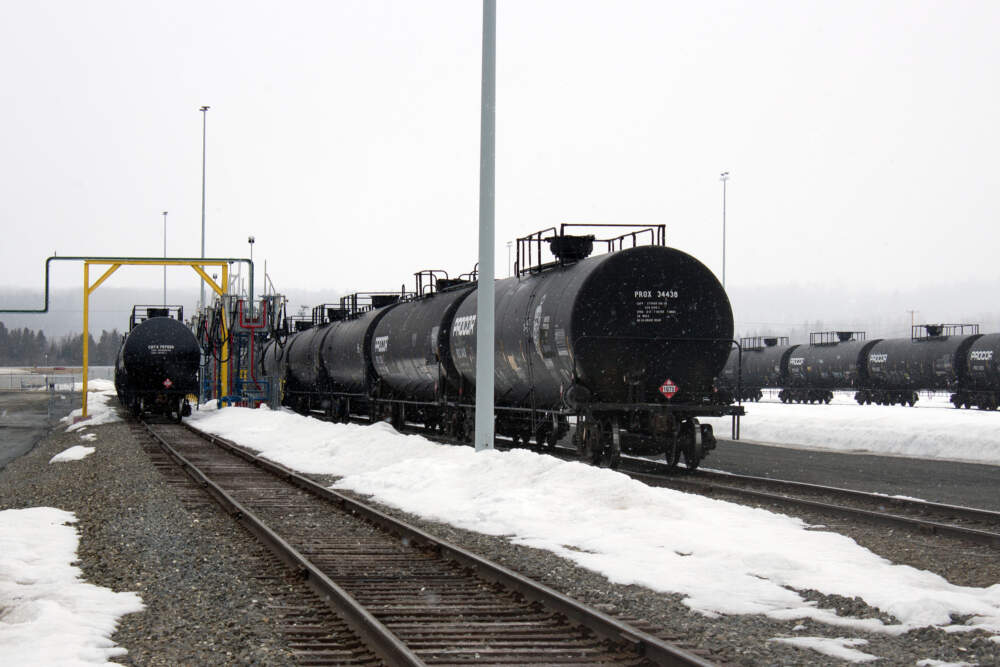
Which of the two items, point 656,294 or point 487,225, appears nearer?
point 487,225

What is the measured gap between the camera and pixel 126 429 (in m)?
32.0

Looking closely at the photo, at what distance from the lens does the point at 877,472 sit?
18453mm

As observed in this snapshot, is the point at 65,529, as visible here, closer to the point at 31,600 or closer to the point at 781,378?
the point at 31,600

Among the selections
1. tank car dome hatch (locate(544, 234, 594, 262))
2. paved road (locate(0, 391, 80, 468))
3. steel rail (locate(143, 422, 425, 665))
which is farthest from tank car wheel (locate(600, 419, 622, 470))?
paved road (locate(0, 391, 80, 468))

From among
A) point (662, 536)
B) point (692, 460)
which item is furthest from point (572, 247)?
point (662, 536)

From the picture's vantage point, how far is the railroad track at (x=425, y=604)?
6023mm

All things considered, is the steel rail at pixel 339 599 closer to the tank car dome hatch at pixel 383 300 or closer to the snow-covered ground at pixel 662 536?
the snow-covered ground at pixel 662 536

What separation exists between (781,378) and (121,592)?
50.7 meters

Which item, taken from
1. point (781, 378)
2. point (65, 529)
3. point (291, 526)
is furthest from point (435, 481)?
point (781, 378)

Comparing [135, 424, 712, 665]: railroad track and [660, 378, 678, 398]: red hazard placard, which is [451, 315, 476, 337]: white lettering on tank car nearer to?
[660, 378, 678, 398]: red hazard placard

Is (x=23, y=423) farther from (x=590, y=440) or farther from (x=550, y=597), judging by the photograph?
(x=550, y=597)

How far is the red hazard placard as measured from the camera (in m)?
16.7

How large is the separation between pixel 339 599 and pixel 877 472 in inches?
546

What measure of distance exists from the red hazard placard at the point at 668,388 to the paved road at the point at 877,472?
2.29 metres
